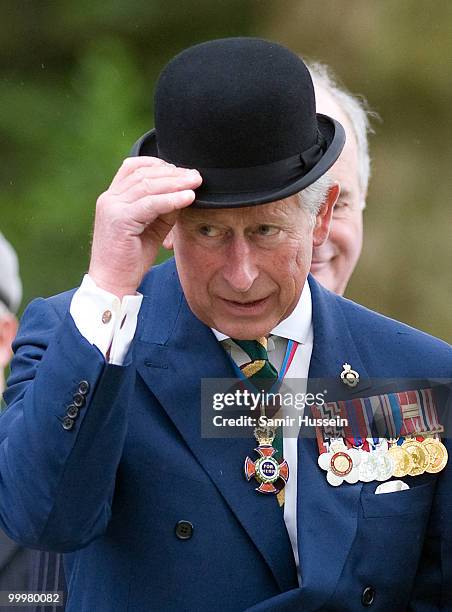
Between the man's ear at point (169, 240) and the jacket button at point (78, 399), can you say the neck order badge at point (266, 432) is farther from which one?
the jacket button at point (78, 399)

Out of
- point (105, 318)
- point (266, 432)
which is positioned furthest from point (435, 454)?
point (105, 318)

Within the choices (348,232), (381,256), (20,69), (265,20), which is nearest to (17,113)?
(20,69)

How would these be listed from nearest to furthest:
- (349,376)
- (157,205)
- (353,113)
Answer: (157,205)
(349,376)
(353,113)

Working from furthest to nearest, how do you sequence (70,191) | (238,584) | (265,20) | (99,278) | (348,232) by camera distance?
(265,20) < (70,191) < (348,232) < (238,584) < (99,278)

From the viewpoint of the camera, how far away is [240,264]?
8.52ft

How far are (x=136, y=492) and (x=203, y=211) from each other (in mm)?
626

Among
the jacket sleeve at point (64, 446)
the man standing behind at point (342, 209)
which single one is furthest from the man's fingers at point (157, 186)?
the man standing behind at point (342, 209)

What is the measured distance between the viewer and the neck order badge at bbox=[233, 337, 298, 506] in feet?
9.23

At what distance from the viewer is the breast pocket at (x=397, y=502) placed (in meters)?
2.82

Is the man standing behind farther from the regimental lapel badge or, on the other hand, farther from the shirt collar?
the regimental lapel badge

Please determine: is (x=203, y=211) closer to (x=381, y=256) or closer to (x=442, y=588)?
(x=442, y=588)

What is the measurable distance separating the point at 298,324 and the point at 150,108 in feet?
13.8

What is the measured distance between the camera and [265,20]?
24.6ft

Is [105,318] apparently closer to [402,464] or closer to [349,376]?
[349,376]
